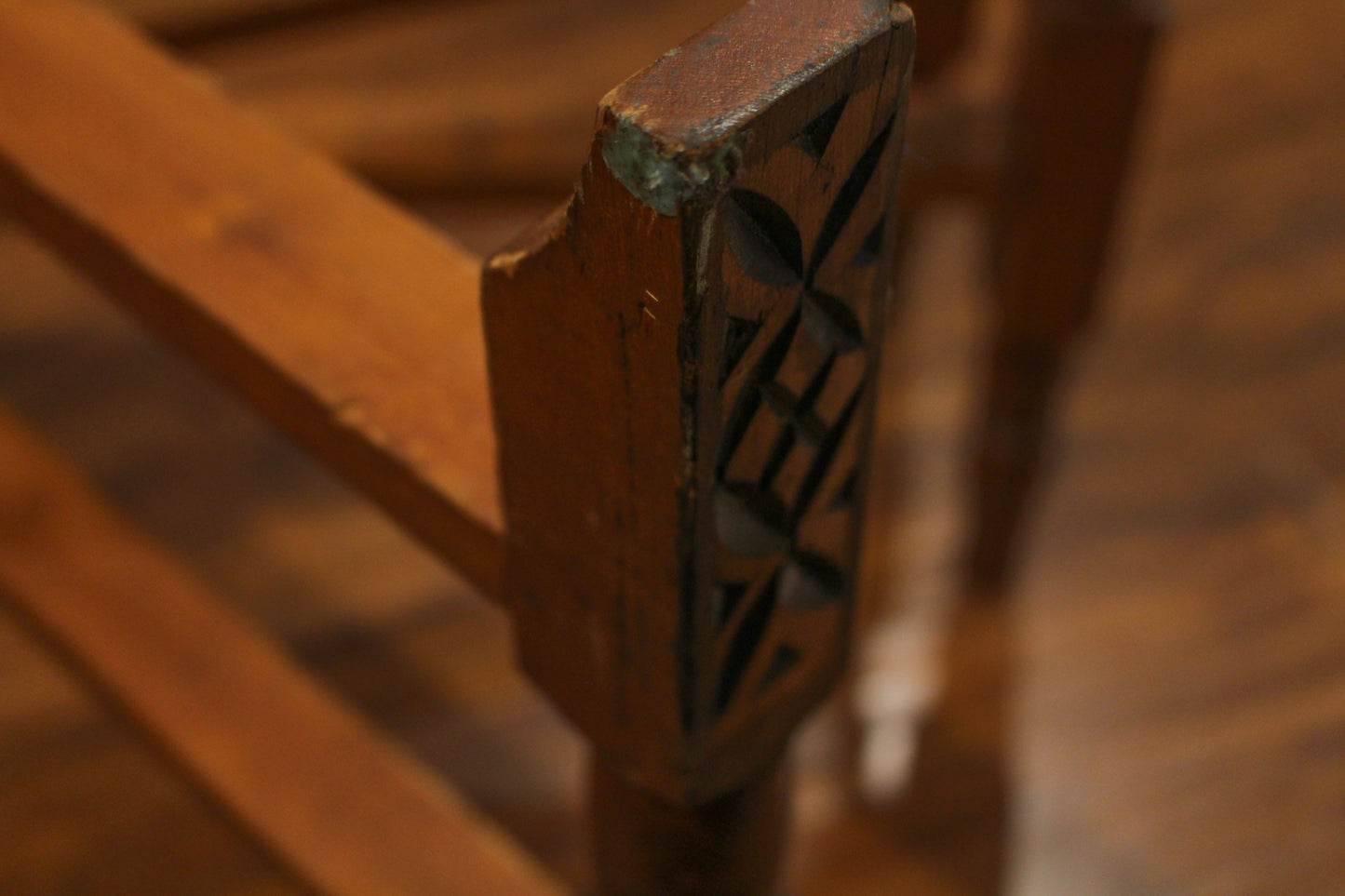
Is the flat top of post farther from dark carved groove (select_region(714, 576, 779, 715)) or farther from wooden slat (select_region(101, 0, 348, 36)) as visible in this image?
wooden slat (select_region(101, 0, 348, 36))

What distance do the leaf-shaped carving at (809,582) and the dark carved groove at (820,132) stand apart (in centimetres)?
13

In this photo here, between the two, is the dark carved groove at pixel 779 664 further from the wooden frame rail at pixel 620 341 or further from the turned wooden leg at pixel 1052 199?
the turned wooden leg at pixel 1052 199

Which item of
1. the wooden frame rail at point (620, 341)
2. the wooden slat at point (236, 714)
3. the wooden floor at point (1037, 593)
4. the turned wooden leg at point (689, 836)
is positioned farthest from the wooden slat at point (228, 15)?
the turned wooden leg at point (689, 836)

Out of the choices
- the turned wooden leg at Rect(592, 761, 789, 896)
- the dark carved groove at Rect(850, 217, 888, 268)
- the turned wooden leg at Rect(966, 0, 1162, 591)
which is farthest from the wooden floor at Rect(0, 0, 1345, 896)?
the dark carved groove at Rect(850, 217, 888, 268)

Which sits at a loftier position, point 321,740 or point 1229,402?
point 321,740

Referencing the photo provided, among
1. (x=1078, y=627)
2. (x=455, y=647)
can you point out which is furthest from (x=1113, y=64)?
(x=455, y=647)

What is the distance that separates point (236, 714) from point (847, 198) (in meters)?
0.59

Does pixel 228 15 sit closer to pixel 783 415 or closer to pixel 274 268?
pixel 274 268

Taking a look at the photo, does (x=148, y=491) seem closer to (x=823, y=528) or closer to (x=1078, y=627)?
(x=1078, y=627)

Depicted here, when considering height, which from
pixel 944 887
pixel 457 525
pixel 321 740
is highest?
pixel 457 525

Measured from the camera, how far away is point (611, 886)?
51 centimetres

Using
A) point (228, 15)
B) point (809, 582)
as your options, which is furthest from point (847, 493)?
point (228, 15)

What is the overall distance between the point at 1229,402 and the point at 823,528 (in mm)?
984

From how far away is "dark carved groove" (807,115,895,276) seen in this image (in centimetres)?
32
